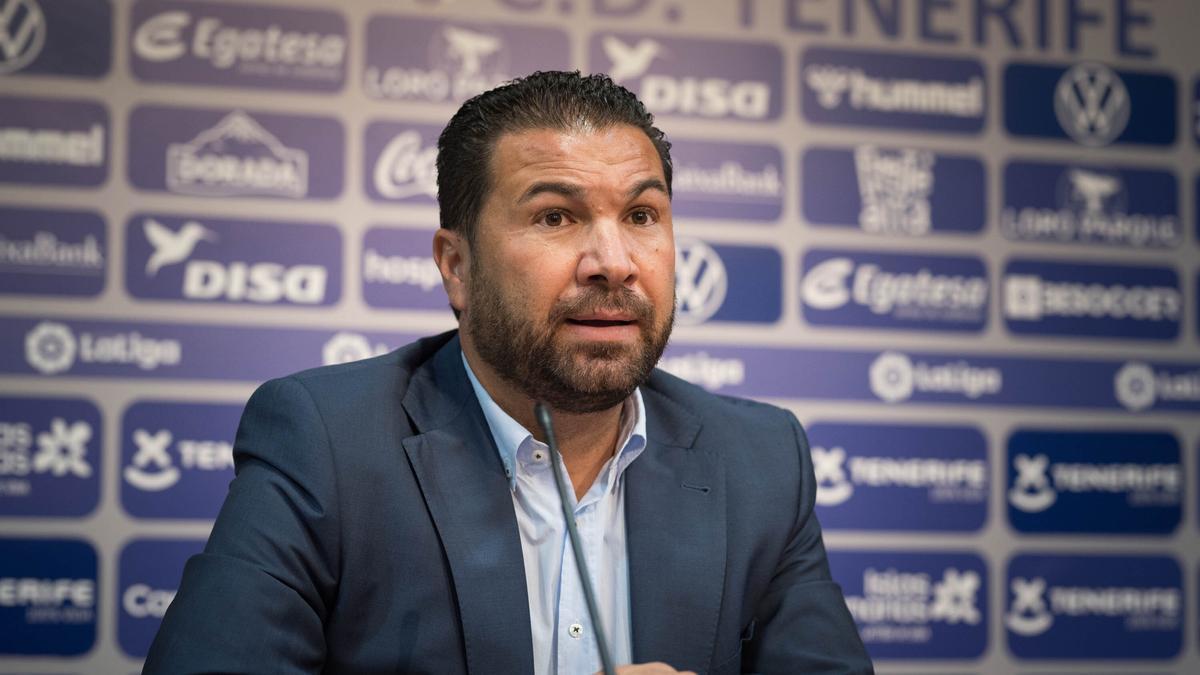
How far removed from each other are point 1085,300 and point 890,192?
2.14ft

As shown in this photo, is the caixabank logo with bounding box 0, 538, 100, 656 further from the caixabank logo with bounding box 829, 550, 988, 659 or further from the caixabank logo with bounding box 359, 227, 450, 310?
the caixabank logo with bounding box 829, 550, 988, 659

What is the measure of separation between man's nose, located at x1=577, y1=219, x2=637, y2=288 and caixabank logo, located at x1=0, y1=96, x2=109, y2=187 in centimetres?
172

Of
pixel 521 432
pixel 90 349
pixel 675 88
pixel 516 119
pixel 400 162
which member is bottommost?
pixel 521 432

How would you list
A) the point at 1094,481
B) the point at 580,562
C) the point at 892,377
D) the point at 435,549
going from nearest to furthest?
the point at 580,562 < the point at 435,549 < the point at 892,377 < the point at 1094,481

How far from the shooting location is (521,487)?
1.91 metres

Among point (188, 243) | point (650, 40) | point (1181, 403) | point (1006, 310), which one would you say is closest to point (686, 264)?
point (650, 40)

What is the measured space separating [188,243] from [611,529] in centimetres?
158

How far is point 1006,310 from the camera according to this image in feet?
11.3

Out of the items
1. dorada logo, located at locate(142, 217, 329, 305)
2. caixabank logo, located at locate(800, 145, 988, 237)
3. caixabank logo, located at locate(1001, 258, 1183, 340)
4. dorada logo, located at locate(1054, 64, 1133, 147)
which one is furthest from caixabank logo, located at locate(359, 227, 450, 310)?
dorada logo, located at locate(1054, 64, 1133, 147)

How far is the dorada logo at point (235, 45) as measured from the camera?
304 centimetres

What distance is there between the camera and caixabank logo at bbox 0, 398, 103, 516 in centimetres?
289

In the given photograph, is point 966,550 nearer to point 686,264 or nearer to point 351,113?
point 686,264

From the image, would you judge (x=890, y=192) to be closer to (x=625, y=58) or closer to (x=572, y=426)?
(x=625, y=58)

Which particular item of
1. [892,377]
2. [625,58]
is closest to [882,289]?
[892,377]
